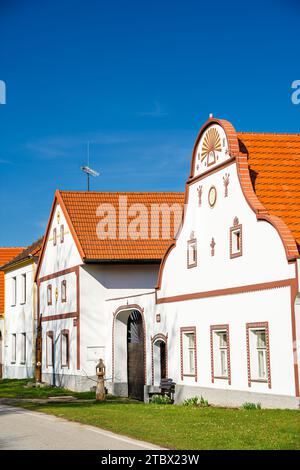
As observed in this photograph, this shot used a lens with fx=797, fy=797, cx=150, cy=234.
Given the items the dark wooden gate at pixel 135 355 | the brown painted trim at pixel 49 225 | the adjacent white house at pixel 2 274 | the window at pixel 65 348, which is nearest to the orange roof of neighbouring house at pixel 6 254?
the adjacent white house at pixel 2 274

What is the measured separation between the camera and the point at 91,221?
35.5 metres

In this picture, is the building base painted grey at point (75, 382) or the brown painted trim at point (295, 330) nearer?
the brown painted trim at point (295, 330)

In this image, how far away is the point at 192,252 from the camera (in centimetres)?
2589

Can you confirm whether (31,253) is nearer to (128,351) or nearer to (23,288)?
(23,288)

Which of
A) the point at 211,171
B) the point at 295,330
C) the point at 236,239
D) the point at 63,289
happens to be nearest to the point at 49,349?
the point at 63,289

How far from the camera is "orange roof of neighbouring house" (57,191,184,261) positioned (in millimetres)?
33781

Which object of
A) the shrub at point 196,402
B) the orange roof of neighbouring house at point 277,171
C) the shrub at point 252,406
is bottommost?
the shrub at point 196,402

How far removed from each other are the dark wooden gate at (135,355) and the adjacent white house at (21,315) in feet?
37.2

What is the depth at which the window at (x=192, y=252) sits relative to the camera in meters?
25.7

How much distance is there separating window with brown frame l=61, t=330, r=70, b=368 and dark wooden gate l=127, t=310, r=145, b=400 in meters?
4.45

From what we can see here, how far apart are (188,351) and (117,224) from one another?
1115 centimetres

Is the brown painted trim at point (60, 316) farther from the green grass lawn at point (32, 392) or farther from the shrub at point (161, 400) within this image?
the shrub at point (161, 400)

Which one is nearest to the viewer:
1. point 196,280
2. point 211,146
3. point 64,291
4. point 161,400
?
point 211,146
